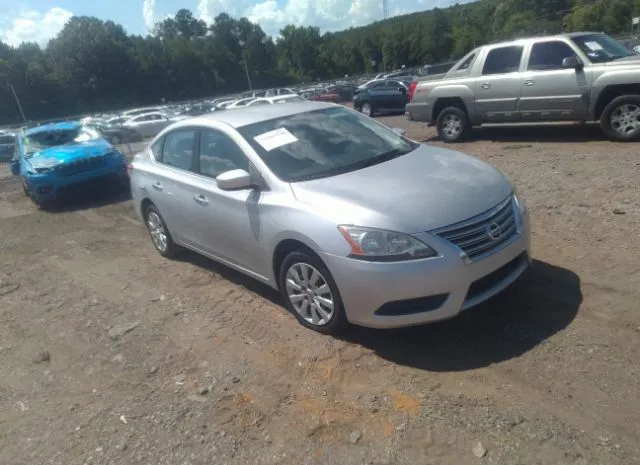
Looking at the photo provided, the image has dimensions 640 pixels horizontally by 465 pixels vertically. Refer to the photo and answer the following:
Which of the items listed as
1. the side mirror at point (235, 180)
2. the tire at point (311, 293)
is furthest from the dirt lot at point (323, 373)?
the side mirror at point (235, 180)

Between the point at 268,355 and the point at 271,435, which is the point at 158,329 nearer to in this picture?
the point at 268,355

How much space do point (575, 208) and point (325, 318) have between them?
3.57 m

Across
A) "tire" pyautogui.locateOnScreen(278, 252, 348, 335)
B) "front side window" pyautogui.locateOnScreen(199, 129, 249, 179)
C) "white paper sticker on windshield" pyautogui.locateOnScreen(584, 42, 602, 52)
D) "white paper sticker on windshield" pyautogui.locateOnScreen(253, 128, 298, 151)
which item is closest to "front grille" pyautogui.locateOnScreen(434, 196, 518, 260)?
"tire" pyautogui.locateOnScreen(278, 252, 348, 335)

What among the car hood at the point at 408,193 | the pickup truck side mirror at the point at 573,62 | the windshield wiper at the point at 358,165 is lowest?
the car hood at the point at 408,193

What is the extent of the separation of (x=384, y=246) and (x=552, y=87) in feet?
24.2

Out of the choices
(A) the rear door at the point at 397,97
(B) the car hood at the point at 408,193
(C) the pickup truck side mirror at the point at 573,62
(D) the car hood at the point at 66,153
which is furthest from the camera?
(A) the rear door at the point at 397,97

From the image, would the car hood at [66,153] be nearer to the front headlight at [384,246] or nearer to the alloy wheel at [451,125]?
the alloy wheel at [451,125]

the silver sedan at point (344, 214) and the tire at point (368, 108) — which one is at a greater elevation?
the silver sedan at point (344, 214)

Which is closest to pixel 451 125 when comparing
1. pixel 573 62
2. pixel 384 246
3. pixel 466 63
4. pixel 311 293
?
pixel 466 63

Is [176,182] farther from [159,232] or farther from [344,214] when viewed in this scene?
[344,214]

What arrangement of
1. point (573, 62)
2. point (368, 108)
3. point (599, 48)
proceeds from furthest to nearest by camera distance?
point (368, 108) < point (599, 48) < point (573, 62)

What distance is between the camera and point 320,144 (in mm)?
4516

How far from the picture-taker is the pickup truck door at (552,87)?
901 centimetres

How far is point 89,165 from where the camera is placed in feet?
32.2
